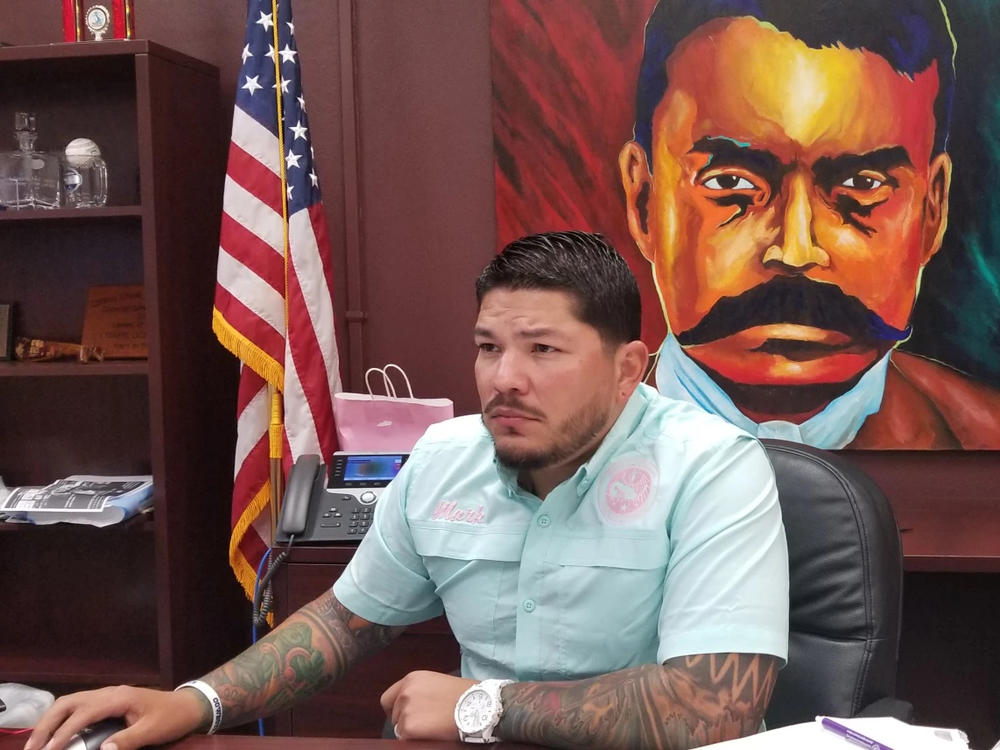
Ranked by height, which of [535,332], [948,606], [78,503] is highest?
[535,332]

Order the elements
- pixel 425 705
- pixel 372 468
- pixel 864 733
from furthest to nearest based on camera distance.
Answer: pixel 372 468 < pixel 425 705 < pixel 864 733

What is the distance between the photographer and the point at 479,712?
3.96ft

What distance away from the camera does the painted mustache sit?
2.58 metres

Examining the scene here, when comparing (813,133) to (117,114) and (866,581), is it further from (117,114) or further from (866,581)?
(117,114)

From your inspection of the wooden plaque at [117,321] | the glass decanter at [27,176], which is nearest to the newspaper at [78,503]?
the wooden plaque at [117,321]

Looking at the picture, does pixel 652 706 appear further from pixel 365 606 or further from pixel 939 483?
pixel 939 483

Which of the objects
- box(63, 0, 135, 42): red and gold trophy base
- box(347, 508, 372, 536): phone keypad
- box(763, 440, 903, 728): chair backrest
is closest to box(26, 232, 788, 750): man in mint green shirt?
box(763, 440, 903, 728): chair backrest

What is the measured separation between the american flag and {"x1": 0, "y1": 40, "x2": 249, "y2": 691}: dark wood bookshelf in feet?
0.54

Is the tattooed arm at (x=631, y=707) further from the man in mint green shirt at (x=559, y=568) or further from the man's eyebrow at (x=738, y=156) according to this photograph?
the man's eyebrow at (x=738, y=156)

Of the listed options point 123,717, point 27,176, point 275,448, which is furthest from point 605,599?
point 27,176

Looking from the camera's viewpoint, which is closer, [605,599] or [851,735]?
[851,735]

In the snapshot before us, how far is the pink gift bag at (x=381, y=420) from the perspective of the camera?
2.50 metres

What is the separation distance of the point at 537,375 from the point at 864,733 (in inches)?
24.0

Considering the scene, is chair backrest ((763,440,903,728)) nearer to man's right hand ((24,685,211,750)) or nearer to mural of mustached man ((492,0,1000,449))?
man's right hand ((24,685,211,750))
